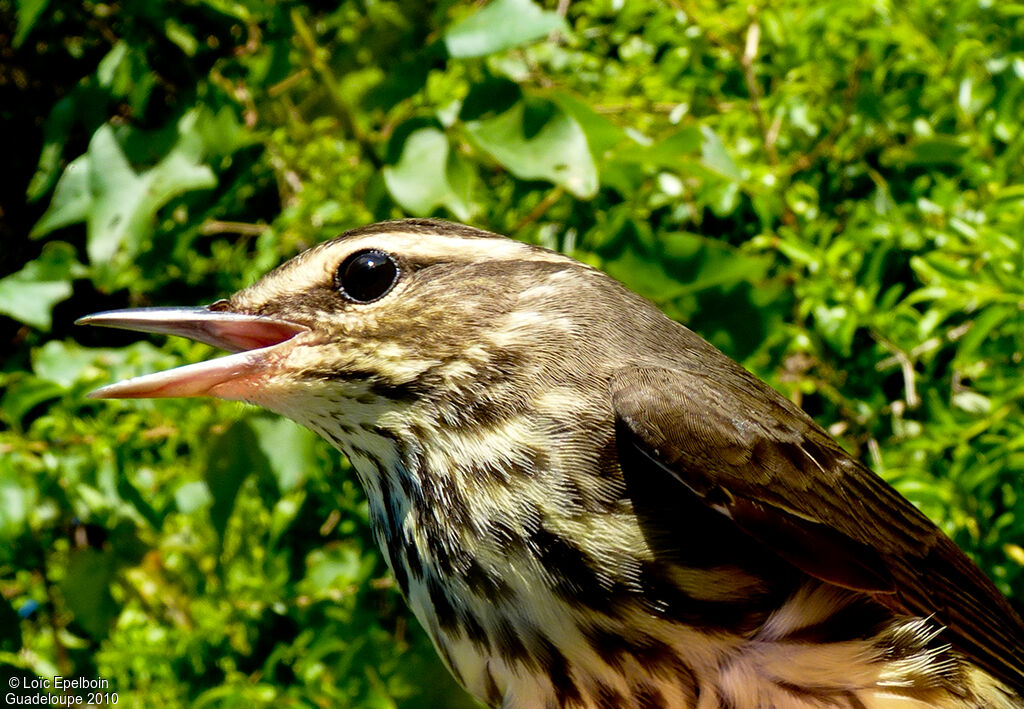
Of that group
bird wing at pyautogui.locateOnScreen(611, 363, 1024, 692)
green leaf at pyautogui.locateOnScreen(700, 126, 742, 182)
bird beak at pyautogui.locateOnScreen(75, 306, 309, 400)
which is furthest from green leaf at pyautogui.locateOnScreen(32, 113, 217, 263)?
bird wing at pyautogui.locateOnScreen(611, 363, 1024, 692)

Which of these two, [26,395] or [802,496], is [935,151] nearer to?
[802,496]

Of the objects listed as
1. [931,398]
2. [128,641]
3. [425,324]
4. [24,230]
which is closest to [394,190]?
[425,324]

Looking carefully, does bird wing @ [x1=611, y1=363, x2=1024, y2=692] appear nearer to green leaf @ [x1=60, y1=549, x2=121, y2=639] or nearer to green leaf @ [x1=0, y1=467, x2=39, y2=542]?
green leaf @ [x1=0, y1=467, x2=39, y2=542]

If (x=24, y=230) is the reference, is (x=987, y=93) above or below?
above

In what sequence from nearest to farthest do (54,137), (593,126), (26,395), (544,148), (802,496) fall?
(802,496)
(544,148)
(593,126)
(26,395)
(54,137)

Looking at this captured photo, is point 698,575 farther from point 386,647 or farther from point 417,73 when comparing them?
point 417,73

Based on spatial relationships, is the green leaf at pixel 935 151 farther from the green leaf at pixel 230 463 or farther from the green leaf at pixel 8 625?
the green leaf at pixel 8 625

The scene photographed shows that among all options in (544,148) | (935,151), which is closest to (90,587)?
(544,148)
